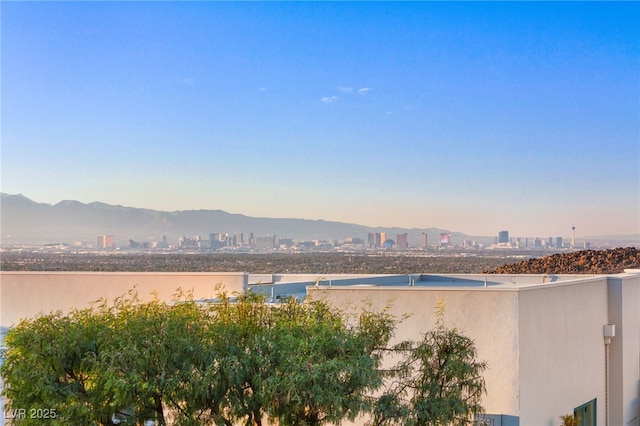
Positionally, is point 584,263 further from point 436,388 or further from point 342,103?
point 436,388

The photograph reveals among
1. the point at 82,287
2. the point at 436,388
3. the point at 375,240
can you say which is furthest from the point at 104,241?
the point at 436,388

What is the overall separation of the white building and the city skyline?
68.3 ft

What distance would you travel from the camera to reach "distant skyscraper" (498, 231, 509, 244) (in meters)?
87.2

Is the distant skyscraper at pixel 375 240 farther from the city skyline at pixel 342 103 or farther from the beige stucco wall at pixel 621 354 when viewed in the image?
the beige stucco wall at pixel 621 354

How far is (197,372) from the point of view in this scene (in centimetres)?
950

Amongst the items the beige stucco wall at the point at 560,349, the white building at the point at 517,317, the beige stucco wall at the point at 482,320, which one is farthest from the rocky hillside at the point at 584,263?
the beige stucco wall at the point at 482,320

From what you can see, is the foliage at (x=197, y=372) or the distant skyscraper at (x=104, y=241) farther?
the distant skyscraper at (x=104, y=241)

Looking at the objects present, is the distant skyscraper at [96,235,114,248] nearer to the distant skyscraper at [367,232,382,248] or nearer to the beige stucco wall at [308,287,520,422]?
the distant skyscraper at [367,232,382,248]

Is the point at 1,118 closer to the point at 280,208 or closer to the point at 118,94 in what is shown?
→ the point at 118,94

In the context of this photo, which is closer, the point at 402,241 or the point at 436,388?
the point at 436,388

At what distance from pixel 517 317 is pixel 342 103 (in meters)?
45.2

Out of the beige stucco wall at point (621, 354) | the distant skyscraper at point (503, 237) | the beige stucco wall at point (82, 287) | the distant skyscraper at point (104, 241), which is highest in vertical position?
the distant skyscraper at point (503, 237)

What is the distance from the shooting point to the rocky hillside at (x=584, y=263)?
148 ft

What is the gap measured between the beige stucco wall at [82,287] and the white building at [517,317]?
0.03m
